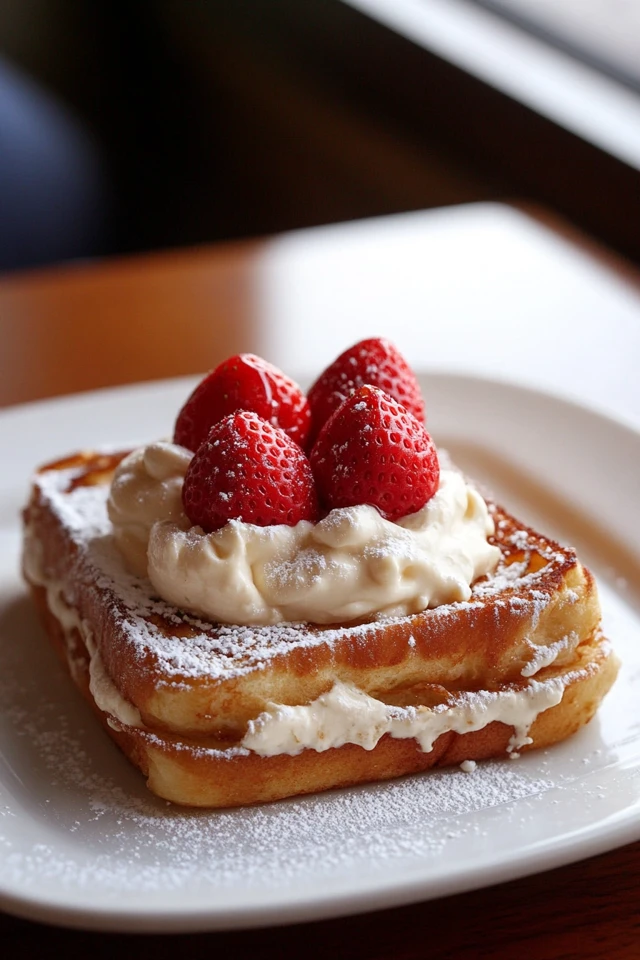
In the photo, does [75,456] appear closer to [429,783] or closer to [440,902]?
[429,783]

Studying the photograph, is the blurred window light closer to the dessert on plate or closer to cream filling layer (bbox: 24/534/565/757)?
the dessert on plate

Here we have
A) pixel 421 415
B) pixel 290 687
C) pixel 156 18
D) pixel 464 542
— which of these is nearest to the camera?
pixel 290 687

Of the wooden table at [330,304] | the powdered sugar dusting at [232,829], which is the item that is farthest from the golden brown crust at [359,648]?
the wooden table at [330,304]

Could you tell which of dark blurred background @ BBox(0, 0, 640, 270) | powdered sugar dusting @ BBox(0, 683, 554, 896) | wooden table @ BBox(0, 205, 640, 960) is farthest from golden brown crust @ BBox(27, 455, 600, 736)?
dark blurred background @ BBox(0, 0, 640, 270)

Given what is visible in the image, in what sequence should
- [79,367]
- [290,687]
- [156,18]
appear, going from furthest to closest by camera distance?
[156,18] → [79,367] → [290,687]

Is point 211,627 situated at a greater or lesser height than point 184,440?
lesser

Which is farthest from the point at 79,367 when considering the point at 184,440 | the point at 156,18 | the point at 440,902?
the point at 156,18

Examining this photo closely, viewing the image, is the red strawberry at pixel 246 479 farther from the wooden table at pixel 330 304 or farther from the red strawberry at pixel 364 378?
the wooden table at pixel 330 304
